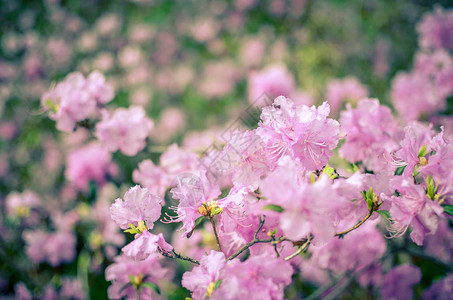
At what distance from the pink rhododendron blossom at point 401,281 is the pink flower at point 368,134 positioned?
1.66 feet

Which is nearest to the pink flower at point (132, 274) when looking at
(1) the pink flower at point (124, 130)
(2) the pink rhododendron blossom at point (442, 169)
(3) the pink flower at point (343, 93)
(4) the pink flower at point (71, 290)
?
(1) the pink flower at point (124, 130)

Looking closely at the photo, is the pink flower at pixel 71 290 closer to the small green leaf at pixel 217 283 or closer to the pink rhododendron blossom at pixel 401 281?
the small green leaf at pixel 217 283

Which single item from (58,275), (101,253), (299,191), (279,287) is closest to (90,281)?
(101,253)

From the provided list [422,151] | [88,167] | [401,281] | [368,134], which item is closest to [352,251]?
[401,281]

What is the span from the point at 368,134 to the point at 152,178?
636 millimetres

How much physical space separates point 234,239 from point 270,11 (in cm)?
252

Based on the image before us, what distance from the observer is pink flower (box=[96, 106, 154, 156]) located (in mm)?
1040

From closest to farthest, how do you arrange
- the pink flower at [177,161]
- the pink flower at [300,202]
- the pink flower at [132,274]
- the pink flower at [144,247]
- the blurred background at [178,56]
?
1. the pink flower at [300,202]
2. the pink flower at [144,247]
3. the pink flower at [132,274]
4. the pink flower at [177,161]
5. the blurred background at [178,56]

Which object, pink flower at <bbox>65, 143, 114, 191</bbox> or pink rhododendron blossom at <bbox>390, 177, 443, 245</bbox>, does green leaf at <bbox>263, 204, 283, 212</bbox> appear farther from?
pink flower at <bbox>65, 143, 114, 191</bbox>

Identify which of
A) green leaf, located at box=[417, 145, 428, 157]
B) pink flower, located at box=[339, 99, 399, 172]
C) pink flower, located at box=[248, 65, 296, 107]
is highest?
green leaf, located at box=[417, 145, 428, 157]

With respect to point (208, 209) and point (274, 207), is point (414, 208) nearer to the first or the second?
point (274, 207)

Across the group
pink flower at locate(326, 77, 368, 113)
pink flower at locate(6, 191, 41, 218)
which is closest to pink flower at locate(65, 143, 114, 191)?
pink flower at locate(6, 191, 41, 218)

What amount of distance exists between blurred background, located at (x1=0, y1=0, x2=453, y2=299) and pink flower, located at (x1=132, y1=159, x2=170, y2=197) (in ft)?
3.76

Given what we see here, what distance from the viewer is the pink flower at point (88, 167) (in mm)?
1655
